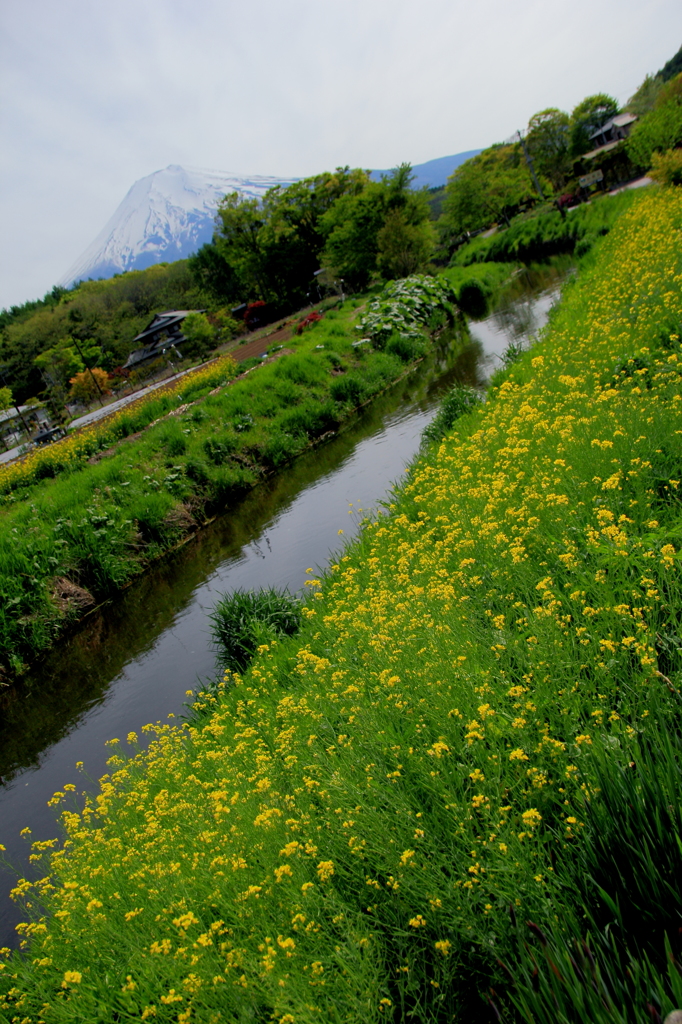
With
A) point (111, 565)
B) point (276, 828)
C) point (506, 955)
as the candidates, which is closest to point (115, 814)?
point (276, 828)

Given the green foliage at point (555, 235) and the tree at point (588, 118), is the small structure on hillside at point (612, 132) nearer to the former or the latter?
the tree at point (588, 118)

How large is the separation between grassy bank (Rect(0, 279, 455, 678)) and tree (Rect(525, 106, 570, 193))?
66332 mm

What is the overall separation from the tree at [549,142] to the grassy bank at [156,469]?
6633 cm

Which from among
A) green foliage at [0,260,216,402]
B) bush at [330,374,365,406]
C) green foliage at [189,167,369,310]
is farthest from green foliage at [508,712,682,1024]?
green foliage at [0,260,216,402]

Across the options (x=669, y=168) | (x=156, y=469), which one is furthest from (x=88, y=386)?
(x=669, y=168)

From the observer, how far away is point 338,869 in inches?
116

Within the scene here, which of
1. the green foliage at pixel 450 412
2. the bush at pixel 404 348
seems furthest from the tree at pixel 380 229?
the green foliage at pixel 450 412

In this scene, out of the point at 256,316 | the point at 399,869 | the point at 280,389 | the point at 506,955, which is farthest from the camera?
the point at 256,316

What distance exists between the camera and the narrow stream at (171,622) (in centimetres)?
739

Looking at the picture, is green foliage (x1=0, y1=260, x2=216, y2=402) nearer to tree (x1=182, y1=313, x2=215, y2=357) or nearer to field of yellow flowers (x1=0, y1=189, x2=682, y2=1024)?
tree (x1=182, y1=313, x2=215, y2=357)

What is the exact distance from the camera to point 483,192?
68250 millimetres

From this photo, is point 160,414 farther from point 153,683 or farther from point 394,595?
point 394,595

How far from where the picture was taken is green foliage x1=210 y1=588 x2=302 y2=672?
781cm

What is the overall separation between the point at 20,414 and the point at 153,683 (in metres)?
68.1
